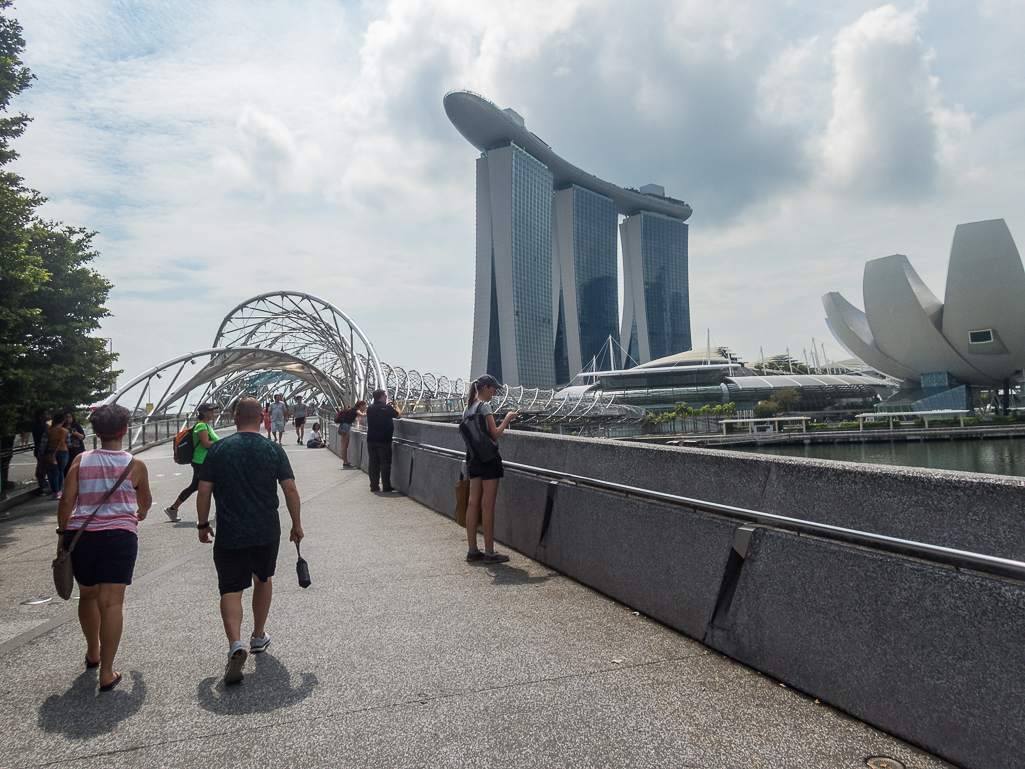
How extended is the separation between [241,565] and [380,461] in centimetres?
841

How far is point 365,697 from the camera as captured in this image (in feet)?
11.3

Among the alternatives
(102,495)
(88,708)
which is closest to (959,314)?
→ (102,495)

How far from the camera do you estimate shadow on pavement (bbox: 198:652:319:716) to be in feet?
11.1

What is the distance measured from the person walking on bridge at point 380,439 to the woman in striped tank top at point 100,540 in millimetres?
7714

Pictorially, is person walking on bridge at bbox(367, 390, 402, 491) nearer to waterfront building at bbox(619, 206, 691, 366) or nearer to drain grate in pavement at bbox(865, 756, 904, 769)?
drain grate in pavement at bbox(865, 756, 904, 769)

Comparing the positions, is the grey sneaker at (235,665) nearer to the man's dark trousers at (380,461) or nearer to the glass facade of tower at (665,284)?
the man's dark trousers at (380,461)

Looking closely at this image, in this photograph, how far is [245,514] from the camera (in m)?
4.06

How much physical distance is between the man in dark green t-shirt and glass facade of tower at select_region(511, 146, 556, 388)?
117155 mm

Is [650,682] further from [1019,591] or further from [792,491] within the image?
[1019,591]

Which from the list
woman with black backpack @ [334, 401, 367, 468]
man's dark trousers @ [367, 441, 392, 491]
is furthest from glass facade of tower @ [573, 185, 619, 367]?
man's dark trousers @ [367, 441, 392, 491]

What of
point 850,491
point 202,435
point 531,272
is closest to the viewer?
point 850,491

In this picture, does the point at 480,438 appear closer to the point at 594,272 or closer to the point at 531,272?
the point at 531,272

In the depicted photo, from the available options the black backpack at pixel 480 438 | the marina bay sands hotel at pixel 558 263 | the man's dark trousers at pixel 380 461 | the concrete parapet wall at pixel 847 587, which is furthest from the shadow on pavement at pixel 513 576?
the marina bay sands hotel at pixel 558 263

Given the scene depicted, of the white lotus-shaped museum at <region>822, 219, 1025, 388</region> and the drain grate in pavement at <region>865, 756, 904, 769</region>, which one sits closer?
the drain grate in pavement at <region>865, 756, 904, 769</region>
